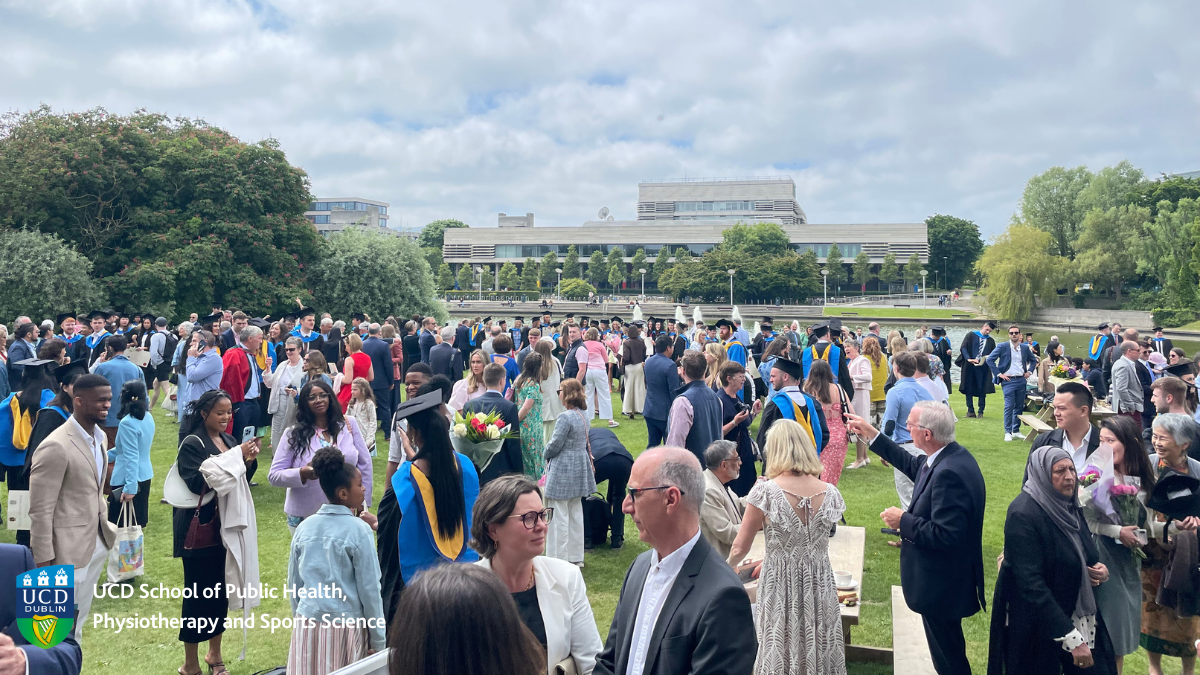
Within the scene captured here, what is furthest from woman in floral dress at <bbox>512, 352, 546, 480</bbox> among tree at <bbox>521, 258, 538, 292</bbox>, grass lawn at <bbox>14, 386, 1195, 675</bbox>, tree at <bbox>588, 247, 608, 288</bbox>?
tree at <bbox>588, 247, 608, 288</bbox>

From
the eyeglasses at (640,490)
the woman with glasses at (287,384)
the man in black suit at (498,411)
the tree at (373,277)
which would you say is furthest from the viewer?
the tree at (373,277)

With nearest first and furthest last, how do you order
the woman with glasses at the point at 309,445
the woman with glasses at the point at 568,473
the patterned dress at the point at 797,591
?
the patterned dress at the point at 797,591 < the woman with glasses at the point at 309,445 < the woman with glasses at the point at 568,473

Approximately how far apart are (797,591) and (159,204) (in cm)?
2762

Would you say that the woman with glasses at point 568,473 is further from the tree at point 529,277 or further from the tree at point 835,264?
the tree at point 529,277

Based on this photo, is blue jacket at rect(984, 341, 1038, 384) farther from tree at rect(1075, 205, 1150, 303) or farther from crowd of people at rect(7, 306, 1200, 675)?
tree at rect(1075, 205, 1150, 303)

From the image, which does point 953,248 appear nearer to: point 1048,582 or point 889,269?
point 889,269

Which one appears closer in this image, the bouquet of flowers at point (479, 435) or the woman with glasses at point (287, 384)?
the bouquet of flowers at point (479, 435)

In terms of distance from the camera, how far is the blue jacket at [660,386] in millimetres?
8781

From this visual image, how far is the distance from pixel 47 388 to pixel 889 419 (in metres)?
8.35

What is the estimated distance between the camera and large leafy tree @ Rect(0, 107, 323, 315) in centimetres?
2314

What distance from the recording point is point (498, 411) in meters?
5.92

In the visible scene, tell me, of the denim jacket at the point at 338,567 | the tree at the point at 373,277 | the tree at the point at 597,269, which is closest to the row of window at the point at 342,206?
the tree at the point at 597,269

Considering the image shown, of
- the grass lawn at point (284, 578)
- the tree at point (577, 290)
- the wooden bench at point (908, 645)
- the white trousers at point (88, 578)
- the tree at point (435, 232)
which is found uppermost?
the tree at point (435, 232)

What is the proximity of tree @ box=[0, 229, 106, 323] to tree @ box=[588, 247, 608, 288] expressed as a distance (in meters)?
72.7
